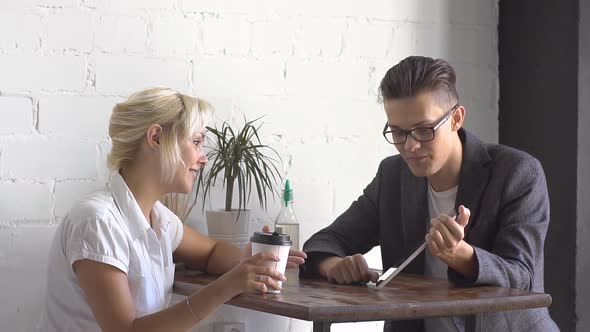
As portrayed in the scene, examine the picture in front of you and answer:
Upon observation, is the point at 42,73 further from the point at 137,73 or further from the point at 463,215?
the point at 463,215

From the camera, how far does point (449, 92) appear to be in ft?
7.73

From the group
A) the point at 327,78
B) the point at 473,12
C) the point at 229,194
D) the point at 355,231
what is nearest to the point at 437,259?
the point at 355,231

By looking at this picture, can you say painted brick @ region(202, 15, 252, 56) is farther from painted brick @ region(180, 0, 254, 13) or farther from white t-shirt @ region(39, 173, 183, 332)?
white t-shirt @ region(39, 173, 183, 332)

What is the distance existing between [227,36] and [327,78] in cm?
36

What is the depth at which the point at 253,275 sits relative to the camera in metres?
1.95

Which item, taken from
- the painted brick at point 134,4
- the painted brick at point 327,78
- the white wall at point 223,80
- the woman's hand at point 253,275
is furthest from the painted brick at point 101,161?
the woman's hand at point 253,275

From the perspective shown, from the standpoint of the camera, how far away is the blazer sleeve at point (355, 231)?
8.06ft

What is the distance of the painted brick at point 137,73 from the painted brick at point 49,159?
0.57 feet

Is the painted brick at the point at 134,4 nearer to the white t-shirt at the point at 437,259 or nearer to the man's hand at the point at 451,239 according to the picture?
the white t-shirt at the point at 437,259

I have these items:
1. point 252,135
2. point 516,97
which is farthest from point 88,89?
point 516,97

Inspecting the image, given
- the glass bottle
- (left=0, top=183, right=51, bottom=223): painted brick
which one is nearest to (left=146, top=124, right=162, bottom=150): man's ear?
(left=0, top=183, right=51, bottom=223): painted brick

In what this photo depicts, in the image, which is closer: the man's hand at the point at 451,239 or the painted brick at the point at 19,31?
the man's hand at the point at 451,239

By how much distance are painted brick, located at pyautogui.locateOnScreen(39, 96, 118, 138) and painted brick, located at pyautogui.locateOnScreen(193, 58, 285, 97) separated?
0.91ft

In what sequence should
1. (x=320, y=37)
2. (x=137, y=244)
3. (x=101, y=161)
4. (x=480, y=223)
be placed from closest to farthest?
(x=137, y=244)
(x=480, y=223)
(x=101, y=161)
(x=320, y=37)
